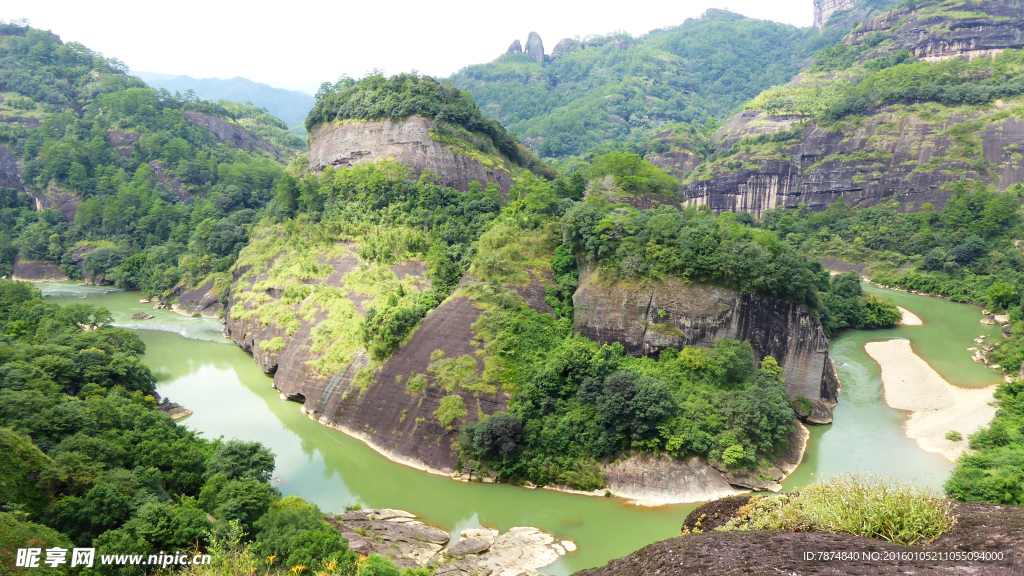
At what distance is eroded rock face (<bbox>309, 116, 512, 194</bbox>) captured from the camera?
3884 cm

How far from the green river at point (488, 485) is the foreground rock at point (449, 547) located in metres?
0.61

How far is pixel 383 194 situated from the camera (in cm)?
3725

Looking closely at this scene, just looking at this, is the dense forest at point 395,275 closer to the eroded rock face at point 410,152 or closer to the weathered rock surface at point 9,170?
the weathered rock surface at point 9,170

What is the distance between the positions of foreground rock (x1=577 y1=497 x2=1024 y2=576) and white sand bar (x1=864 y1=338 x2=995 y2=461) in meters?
18.9

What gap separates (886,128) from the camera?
57.9 m

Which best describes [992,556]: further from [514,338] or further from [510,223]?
[510,223]

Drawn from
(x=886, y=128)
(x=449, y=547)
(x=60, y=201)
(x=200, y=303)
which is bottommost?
(x=449, y=547)

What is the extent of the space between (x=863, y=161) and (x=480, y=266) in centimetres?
5149

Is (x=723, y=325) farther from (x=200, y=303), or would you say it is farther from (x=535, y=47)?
(x=535, y=47)

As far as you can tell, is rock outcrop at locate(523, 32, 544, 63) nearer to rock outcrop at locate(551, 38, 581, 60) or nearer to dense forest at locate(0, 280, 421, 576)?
rock outcrop at locate(551, 38, 581, 60)

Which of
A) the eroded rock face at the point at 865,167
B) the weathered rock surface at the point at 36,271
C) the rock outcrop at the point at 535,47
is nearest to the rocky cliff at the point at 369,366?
the weathered rock surface at the point at 36,271

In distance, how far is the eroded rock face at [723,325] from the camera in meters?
22.9

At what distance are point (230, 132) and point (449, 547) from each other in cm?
7041

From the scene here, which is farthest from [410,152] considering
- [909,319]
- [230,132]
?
[230,132]
